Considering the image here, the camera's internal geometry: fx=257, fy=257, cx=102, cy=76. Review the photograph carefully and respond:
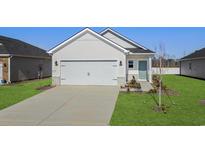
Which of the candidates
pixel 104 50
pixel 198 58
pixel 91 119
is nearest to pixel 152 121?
pixel 91 119

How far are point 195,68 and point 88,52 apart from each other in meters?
18.7

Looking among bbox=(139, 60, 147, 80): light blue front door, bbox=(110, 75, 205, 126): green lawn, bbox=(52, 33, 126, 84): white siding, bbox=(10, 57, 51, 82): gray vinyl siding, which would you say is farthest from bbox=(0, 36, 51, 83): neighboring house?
bbox=(110, 75, 205, 126): green lawn

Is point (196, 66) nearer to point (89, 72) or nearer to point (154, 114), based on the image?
point (89, 72)

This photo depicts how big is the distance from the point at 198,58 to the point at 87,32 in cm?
1657

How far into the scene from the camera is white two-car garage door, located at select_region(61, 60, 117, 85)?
2156 cm

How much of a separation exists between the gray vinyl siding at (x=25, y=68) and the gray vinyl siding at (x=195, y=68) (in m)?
20.0

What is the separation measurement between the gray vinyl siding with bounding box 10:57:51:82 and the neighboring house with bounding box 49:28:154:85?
504 centimetres

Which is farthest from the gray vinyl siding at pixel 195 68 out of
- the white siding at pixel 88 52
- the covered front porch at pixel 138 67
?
the white siding at pixel 88 52

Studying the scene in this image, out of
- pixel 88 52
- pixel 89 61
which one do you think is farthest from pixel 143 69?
pixel 88 52

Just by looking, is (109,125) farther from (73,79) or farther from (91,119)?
(73,79)

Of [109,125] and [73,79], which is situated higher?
[73,79]

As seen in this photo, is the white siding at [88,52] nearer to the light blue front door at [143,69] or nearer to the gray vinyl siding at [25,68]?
the light blue front door at [143,69]

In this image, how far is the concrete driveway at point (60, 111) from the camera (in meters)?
9.34

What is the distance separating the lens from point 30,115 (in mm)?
10383
